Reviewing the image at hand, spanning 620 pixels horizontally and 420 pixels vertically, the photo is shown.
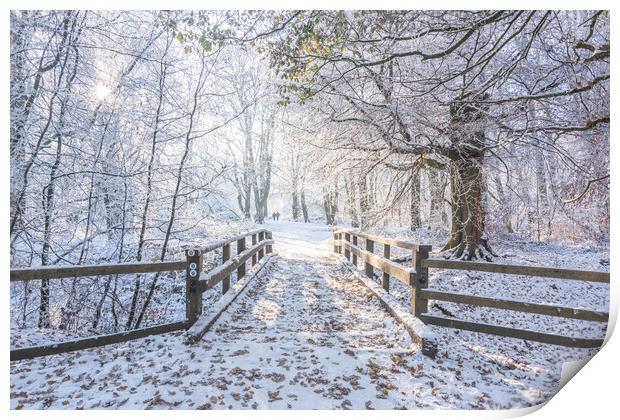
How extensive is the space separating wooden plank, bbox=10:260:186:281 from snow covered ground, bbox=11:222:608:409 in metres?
0.80

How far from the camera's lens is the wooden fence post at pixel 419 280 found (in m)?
4.23

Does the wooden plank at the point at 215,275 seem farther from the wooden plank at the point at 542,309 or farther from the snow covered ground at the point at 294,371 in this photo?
the wooden plank at the point at 542,309

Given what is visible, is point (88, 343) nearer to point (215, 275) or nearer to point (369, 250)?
point (215, 275)

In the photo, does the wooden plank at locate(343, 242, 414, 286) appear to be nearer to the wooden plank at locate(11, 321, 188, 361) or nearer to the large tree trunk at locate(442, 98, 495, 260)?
the large tree trunk at locate(442, 98, 495, 260)

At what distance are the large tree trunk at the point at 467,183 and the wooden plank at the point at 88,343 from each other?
17.3ft

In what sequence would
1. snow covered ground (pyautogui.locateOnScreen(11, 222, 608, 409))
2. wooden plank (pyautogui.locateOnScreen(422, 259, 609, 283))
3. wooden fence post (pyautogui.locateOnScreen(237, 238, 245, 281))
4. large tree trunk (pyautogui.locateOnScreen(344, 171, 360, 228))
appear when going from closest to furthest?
snow covered ground (pyautogui.locateOnScreen(11, 222, 608, 409)) < wooden plank (pyautogui.locateOnScreen(422, 259, 609, 283)) < wooden fence post (pyautogui.locateOnScreen(237, 238, 245, 281)) < large tree trunk (pyautogui.locateOnScreen(344, 171, 360, 228))

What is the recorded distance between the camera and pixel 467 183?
300 inches

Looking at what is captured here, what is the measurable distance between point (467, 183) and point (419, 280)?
14.0 feet

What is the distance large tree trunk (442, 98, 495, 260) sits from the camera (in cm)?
581

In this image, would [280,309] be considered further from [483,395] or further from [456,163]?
[456,163]

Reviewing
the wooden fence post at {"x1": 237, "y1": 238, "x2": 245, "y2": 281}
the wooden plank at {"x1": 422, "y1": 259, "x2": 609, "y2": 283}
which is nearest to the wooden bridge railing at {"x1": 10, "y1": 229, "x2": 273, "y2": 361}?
the wooden fence post at {"x1": 237, "y1": 238, "x2": 245, "y2": 281}

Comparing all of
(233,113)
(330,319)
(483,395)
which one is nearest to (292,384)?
(483,395)

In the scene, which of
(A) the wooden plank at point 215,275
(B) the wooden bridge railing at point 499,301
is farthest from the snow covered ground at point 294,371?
(A) the wooden plank at point 215,275

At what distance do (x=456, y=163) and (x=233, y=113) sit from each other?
15.8ft
